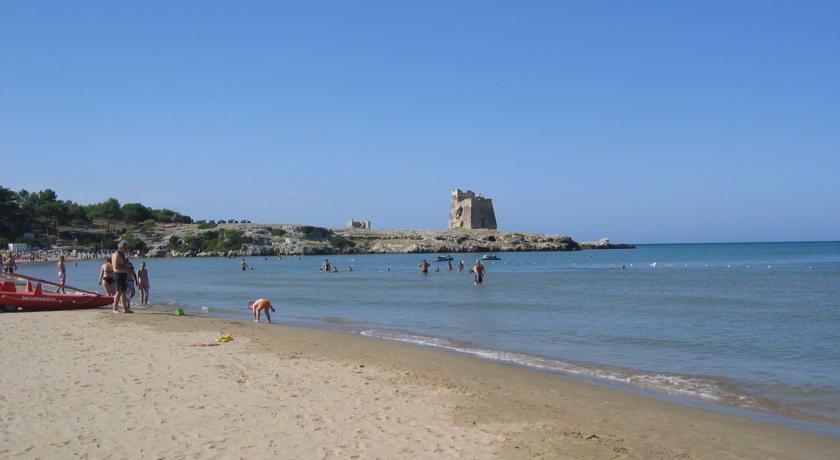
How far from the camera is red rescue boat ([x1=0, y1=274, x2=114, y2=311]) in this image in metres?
17.7

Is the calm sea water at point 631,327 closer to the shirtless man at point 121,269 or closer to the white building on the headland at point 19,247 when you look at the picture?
the shirtless man at point 121,269

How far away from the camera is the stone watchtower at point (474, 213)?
142 m

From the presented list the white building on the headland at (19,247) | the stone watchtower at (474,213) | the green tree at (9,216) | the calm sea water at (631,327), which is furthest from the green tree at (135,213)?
the calm sea water at (631,327)

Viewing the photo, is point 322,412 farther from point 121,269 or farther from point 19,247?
point 19,247

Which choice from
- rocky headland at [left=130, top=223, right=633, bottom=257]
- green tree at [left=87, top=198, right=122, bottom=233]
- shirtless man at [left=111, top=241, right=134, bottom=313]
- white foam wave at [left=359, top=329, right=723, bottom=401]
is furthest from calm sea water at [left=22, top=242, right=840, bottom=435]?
green tree at [left=87, top=198, right=122, bottom=233]

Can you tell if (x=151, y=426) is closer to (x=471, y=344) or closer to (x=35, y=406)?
(x=35, y=406)

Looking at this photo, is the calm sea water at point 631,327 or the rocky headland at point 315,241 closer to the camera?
the calm sea water at point 631,327

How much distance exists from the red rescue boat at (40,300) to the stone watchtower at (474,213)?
123 m

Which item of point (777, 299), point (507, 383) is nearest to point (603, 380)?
point (507, 383)

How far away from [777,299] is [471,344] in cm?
1817

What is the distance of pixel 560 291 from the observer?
31828 millimetres

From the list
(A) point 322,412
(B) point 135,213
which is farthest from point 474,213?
(A) point 322,412

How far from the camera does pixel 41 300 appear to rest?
18266 millimetres

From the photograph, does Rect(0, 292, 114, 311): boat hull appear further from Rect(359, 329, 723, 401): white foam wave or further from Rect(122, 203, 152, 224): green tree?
Rect(122, 203, 152, 224): green tree
